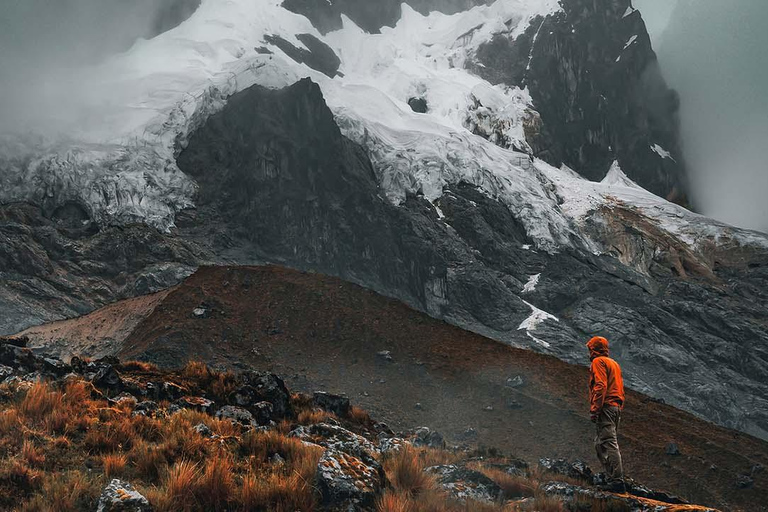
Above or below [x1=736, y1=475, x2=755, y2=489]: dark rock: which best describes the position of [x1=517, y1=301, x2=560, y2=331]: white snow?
below

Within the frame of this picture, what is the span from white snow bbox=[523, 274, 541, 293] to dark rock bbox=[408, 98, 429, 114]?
7219 centimetres

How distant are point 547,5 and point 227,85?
134694 millimetres

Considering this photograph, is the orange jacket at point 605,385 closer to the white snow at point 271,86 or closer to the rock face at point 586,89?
the white snow at point 271,86

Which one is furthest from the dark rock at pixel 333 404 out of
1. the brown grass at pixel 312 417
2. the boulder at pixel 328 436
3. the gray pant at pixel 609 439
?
the gray pant at pixel 609 439

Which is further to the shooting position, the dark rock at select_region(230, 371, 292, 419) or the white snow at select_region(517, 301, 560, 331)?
the white snow at select_region(517, 301, 560, 331)

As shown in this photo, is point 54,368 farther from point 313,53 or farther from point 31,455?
→ point 313,53

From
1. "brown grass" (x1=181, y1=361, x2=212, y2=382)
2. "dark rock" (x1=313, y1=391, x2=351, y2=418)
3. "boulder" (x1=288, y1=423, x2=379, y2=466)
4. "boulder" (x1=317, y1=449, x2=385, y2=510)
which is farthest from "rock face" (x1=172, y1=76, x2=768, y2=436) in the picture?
"boulder" (x1=317, y1=449, x2=385, y2=510)

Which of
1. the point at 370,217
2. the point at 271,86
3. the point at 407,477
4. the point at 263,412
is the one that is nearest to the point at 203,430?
the point at 407,477

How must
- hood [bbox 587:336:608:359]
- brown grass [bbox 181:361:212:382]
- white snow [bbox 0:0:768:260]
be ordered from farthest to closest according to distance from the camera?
white snow [bbox 0:0:768:260]
brown grass [bbox 181:361:212:382]
hood [bbox 587:336:608:359]

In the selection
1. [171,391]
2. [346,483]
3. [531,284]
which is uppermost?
[346,483]

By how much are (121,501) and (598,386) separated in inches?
278

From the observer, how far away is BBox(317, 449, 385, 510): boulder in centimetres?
486

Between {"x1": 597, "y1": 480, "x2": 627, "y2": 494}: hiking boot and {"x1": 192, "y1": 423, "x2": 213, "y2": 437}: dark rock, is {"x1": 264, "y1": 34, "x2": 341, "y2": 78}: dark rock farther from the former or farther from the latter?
{"x1": 597, "y1": 480, "x2": 627, "y2": 494}: hiking boot

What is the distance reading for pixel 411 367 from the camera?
3003 cm
